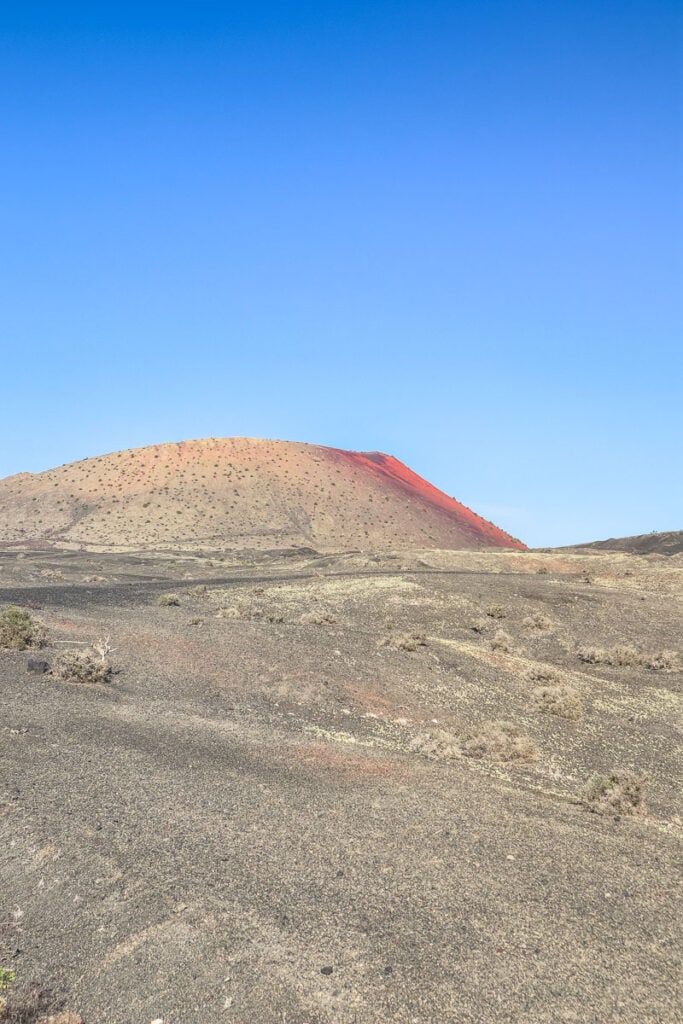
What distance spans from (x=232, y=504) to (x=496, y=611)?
7260cm

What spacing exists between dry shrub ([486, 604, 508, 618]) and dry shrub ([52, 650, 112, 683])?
53.6ft

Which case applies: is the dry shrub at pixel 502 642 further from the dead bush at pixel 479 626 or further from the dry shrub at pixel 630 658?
the dry shrub at pixel 630 658

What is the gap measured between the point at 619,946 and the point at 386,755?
6596mm

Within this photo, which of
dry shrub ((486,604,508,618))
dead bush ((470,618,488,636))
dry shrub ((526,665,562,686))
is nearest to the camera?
dry shrub ((526,665,562,686))

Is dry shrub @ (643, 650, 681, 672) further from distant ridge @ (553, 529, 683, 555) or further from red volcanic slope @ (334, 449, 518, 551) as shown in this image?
red volcanic slope @ (334, 449, 518, 551)

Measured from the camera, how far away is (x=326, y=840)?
943cm

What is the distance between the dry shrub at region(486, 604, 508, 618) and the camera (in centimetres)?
2981

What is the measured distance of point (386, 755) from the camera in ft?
45.2

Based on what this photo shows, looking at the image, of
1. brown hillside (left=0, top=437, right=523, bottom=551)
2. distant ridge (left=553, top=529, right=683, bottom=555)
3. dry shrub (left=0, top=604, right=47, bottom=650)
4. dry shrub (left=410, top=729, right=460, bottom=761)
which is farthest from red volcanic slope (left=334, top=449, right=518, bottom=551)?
dry shrub (left=410, top=729, right=460, bottom=761)

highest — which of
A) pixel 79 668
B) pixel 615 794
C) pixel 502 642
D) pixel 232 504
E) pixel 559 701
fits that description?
pixel 232 504

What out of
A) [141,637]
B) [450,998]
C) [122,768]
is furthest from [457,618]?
[450,998]

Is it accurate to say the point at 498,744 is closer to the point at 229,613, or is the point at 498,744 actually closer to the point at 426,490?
the point at 229,613

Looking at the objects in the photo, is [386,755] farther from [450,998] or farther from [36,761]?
[450,998]

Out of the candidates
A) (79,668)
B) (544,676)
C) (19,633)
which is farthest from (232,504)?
(79,668)
